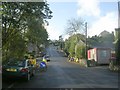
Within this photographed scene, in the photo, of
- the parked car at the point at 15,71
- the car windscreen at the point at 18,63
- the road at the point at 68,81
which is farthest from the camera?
the car windscreen at the point at 18,63

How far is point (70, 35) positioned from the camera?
103750 millimetres

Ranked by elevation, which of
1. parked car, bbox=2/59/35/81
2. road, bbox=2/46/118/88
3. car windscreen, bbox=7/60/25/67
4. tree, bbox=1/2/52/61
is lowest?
road, bbox=2/46/118/88

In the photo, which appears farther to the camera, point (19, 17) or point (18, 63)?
point (19, 17)

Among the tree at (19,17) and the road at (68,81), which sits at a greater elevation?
the tree at (19,17)

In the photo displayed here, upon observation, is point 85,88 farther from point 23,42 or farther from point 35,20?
point 23,42

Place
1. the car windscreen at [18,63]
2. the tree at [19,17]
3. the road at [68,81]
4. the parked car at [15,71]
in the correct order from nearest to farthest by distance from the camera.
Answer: the road at [68,81]
the parked car at [15,71]
the car windscreen at [18,63]
the tree at [19,17]

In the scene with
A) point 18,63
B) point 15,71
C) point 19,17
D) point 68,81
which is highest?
point 19,17

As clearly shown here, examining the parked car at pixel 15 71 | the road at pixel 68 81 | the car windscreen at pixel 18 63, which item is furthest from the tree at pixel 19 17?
the parked car at pixel 15 71

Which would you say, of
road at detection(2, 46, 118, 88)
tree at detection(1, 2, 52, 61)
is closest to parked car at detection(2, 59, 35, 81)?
road at detection(2, 46, 118, 88)

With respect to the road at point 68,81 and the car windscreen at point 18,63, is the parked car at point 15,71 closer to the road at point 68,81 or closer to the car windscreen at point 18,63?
the car windscreen at point 18,63

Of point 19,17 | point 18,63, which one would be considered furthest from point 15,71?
point 19,17

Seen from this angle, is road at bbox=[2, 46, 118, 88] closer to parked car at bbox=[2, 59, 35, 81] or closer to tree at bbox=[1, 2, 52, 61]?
parked car at bbox=[2, 59, 35, 81]

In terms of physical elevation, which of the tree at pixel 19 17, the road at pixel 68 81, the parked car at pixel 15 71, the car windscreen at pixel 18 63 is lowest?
the road at pixel 68 81

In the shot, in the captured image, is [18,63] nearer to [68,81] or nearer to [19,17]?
[68,81]
